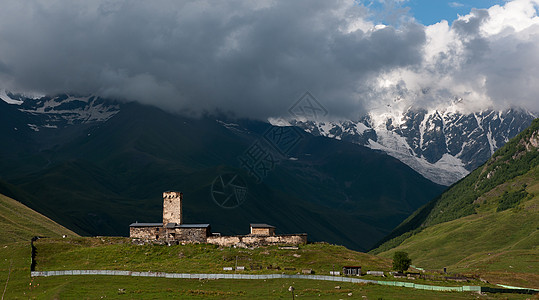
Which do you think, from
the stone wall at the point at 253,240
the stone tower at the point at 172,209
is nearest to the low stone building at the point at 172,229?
the stone tower at the point at 172,209

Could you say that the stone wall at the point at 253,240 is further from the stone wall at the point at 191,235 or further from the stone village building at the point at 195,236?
the stone wall at the point at 191,235

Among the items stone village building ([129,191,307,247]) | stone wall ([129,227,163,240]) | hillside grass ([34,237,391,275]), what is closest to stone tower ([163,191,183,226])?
stone village building ([129,191,307,247])

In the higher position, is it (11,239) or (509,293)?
(11,239)

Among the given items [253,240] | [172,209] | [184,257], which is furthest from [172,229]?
[253,240]

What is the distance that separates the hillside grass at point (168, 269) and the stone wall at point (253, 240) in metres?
3.81

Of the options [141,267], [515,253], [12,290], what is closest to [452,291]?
[141,267]

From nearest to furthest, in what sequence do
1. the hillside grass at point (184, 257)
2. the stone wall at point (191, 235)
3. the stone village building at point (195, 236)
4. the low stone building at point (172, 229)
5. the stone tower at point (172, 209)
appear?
the hillside grass at point (184, 257) < the stone village building at point (195, 236) < the stone wall at point (191, 235) < the low stone building at point (172, 229) < the stone tower at point (172, 209)

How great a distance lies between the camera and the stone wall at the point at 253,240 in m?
127

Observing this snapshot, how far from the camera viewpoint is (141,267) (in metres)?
108

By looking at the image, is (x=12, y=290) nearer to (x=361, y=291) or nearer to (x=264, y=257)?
(x=264, y=257)

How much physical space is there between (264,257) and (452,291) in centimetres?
3521

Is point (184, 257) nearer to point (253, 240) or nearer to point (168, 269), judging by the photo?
point (168, 269)

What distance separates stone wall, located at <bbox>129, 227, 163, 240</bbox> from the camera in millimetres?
132250

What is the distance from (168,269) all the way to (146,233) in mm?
28817
